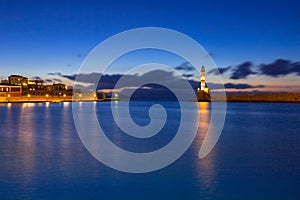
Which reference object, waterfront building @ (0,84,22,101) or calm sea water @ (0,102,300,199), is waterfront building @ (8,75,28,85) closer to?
waterfront building @ (0,84,22,101)

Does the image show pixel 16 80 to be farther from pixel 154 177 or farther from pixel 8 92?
pixel 154 177

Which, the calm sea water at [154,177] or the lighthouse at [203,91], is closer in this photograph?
the calm sea water at [154,177]

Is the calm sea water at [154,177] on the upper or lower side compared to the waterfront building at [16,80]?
lower

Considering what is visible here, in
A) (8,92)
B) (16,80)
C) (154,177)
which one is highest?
(16,80)

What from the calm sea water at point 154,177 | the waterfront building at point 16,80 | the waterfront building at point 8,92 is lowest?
the calm sea water at point 154,177

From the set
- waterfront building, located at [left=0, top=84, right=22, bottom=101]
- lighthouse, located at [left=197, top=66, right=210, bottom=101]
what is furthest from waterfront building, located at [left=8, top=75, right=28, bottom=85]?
lighthouse, located at [left=197, top=66, right=210, bottom=101]

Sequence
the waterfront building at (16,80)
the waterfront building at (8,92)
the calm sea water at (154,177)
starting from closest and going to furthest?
the calm sea water at (154,177) → the waterfront building at (8,92) → the waterfront building at (16,80)

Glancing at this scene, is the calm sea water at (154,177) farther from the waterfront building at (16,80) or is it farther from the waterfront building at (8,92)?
the waterfront building at (16,80)

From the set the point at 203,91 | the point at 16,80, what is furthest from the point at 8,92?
the point at 203,91

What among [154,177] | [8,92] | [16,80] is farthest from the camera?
[16,80]

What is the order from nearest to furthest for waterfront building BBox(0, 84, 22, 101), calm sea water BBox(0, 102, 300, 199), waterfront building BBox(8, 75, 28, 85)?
calm sea water BBox(0, 102, 300, 199) → waterfront building BBox(0, 84, 22, 101) → waterfront building BBox(8, 75, 28, 85)

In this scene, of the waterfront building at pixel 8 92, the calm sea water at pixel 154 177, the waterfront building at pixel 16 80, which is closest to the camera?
the calm sea water at pixel 154 177

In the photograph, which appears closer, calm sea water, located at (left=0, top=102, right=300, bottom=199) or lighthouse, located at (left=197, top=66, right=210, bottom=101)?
calm sea water, located at (left=0, top=102, right=300, bottom=199)

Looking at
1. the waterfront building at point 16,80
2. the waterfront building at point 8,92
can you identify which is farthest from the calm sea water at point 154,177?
the waterfront building at point 16,80
